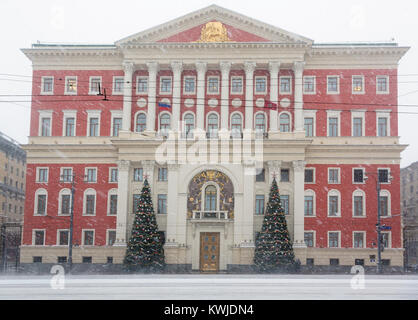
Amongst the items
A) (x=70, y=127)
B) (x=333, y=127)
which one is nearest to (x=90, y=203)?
(x=70, y=127)

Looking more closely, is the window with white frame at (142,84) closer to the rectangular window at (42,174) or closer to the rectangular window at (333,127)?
the rectangular window at (42,174)

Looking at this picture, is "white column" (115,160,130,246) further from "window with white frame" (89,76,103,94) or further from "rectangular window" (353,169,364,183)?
"rectangular window" (353,169,364,183)

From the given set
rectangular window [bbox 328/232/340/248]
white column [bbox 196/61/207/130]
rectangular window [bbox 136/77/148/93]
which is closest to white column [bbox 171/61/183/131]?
white column [bbox 196/61/207/130]

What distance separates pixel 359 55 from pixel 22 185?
5112cm

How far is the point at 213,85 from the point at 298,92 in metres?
7.59

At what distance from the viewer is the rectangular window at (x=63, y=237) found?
164 ft

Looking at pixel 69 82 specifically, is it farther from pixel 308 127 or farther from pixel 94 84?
pixel 308 127

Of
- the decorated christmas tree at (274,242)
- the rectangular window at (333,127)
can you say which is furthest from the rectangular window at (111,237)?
the rectangular window at (333,127)

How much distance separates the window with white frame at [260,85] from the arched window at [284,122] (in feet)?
8.90

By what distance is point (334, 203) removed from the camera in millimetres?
49156

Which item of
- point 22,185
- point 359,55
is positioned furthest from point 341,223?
point 22,185

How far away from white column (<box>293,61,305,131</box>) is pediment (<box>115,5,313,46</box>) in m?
2.13

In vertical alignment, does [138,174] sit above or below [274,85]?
below

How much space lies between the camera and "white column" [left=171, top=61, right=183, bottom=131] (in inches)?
1946
